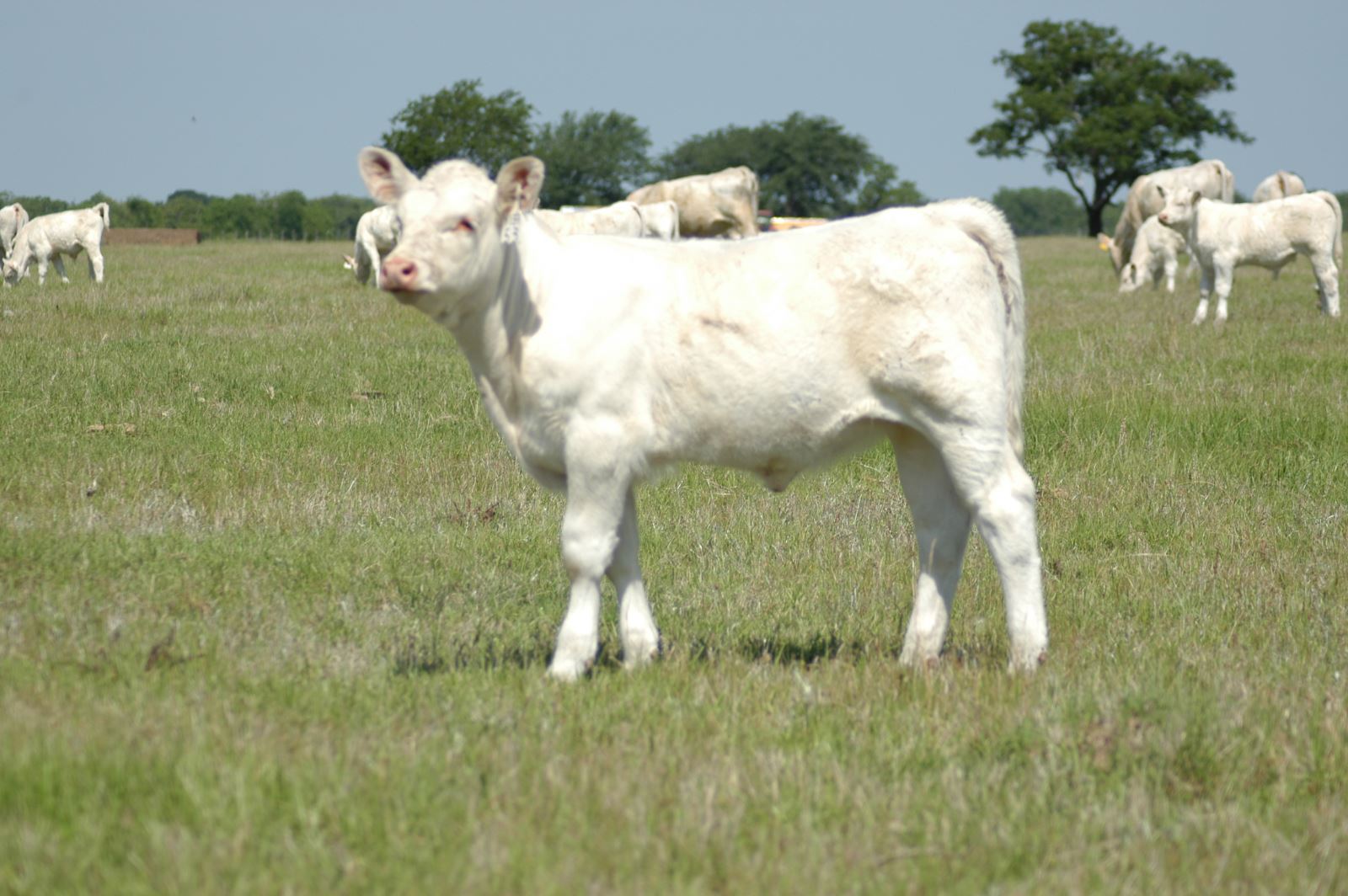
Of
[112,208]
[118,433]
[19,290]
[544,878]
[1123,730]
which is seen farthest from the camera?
[112,208]

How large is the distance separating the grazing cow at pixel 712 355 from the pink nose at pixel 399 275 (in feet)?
0.82

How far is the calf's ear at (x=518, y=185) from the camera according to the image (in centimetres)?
470

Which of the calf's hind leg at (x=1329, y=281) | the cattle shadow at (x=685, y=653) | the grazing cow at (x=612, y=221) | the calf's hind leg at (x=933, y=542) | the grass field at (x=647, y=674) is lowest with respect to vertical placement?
the cattle shadow at (x=685, y=653)

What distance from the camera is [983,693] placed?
15.5ft

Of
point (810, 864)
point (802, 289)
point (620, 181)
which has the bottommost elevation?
point (810, 864)

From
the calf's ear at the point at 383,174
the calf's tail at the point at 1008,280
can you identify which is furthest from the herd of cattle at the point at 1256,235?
the calf's ear at the point at 383,174

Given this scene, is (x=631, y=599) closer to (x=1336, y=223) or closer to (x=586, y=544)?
(x=586, y=544)

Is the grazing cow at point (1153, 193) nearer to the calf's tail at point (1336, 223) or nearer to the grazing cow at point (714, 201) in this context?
the calf's tail at point (1336, 223)

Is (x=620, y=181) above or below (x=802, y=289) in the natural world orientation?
above

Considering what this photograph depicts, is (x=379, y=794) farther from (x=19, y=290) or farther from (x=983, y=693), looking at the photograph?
(x=19, y=290)

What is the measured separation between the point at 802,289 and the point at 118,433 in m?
5.88

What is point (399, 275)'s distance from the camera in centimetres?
436

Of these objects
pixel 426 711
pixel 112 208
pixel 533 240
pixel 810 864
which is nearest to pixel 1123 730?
pixel 810 864

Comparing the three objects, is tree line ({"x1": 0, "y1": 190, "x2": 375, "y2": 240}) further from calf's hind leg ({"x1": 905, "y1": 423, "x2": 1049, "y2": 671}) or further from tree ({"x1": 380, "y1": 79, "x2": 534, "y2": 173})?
calf's hind leg ({"x1": 905, "y1": 423, "x2": 1049, "y2": 671})
